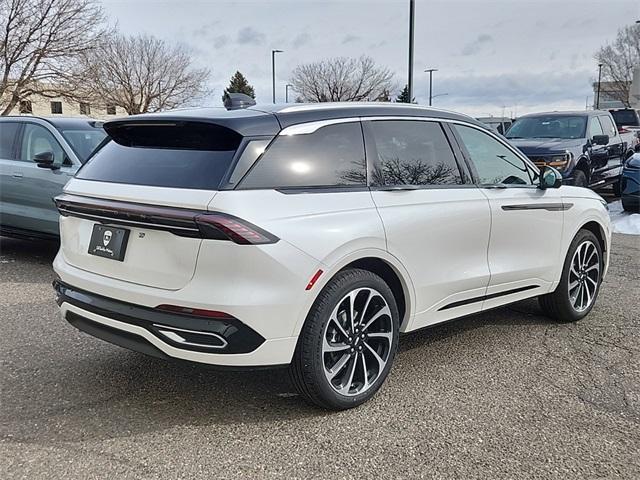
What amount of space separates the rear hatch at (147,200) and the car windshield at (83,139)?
3.62 metres

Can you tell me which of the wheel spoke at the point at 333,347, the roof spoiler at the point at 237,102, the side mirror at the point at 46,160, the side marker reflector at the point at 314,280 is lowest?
the wheel spoke at the point at 333,347

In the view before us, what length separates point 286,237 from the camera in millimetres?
2906

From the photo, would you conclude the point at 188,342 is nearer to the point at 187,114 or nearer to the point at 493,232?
the point at 187,114

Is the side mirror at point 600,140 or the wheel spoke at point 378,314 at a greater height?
the side mirror at point 600,140

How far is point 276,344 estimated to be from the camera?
294 centimetres

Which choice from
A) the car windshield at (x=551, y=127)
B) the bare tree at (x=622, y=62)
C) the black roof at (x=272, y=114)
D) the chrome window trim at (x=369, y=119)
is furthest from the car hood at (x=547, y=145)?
the bare tree at (x=622, y=62)

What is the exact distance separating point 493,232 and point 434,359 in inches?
38.3

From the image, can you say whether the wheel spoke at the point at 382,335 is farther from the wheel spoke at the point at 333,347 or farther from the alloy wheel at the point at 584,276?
the alloy wheel at the point at 584,276

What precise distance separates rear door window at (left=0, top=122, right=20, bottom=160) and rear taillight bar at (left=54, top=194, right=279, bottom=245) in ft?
16.7

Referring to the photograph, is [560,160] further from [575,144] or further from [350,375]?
[350,375]

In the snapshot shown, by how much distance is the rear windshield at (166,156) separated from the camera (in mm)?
2990

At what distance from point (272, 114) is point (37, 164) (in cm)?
473

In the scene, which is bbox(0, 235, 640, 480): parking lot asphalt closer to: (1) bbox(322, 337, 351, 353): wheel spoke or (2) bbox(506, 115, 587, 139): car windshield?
(1) bbox(322, 337, 351, 353): wheel spoke

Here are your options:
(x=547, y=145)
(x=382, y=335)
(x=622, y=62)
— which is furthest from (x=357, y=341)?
(x=622, y=62)
